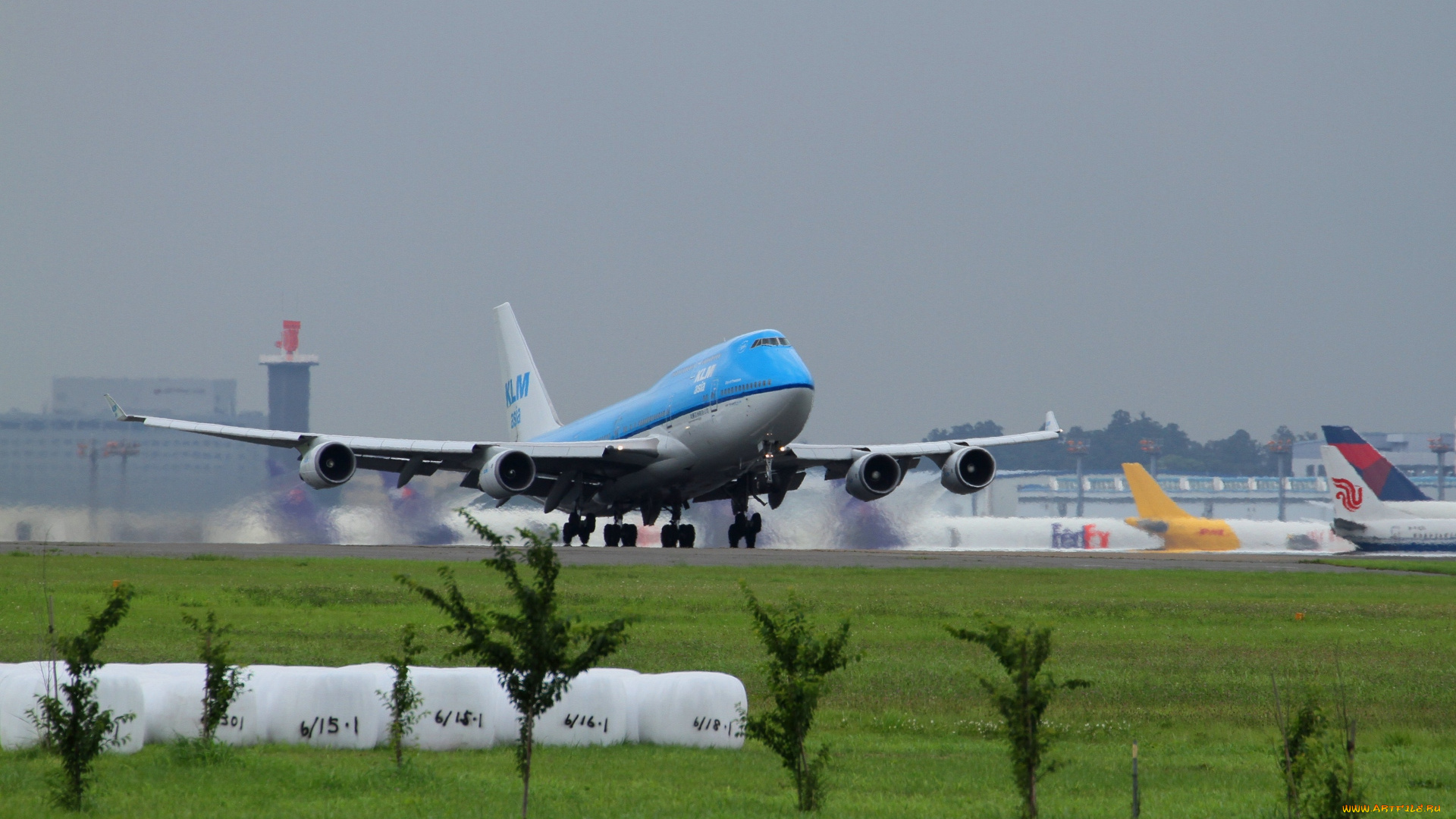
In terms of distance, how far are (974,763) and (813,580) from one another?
18202 millimetres

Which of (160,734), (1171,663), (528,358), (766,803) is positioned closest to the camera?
(766,803)

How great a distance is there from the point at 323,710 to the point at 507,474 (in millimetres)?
31636

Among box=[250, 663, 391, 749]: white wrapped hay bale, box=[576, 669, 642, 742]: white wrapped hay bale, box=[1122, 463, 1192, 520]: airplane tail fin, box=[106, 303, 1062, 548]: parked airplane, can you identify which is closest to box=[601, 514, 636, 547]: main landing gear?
box=[106, 303, 1062, 548]: parked airplane

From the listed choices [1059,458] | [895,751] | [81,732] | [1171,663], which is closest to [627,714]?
[895,751]

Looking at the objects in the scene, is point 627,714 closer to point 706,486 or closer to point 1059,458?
point 706,486

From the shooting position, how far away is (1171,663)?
1784 centimetres

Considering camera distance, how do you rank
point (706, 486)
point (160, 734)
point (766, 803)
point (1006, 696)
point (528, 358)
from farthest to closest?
point (528, 358) → point (706, 486) → point (160, 734) → point (766, 803) → point (1006, 696)

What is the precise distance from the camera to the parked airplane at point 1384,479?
6062cm

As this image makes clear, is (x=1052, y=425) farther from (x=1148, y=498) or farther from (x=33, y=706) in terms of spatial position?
(x=33, y=706)

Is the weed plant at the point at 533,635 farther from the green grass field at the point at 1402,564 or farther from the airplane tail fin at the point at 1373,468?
the airplane tail fin at the point at 1373,468

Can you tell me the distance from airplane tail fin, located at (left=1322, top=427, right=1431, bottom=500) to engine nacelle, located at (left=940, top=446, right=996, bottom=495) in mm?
22618

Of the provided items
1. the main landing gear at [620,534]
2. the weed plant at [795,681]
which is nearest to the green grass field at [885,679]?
the weed plant at [795,681]

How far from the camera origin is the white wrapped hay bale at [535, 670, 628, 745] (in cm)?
1195

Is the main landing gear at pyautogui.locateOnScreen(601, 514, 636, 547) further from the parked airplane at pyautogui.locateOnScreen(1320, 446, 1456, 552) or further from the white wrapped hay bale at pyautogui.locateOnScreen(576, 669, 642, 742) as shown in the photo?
the white wrapped hay bale at pyautogui.locateOnScreen(576, 669, 642, 742)
